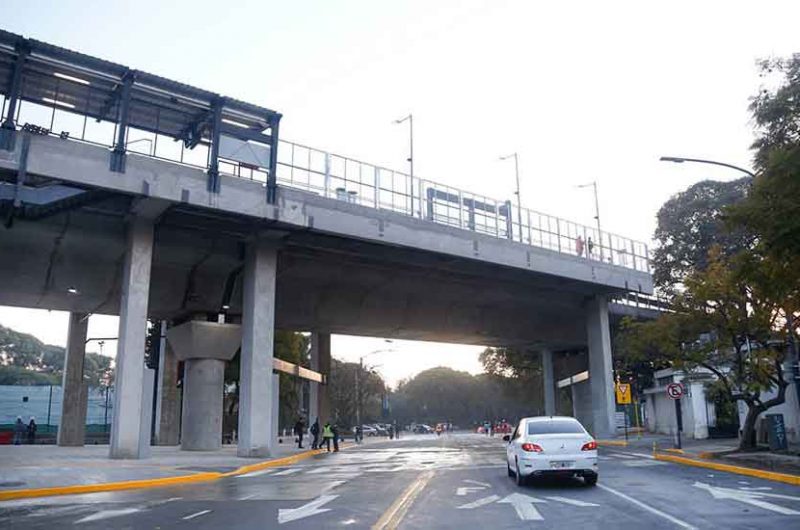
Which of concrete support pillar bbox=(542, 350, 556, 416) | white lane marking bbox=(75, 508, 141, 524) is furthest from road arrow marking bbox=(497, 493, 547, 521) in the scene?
concrete support pillar bbox=(542, 350, 556, 416)

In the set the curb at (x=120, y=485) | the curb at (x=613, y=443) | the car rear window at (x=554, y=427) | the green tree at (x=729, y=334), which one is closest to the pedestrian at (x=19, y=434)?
the curb at (x=120, y=485)

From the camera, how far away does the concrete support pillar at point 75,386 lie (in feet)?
132

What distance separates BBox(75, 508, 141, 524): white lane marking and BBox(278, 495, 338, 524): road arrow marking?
2.79 m

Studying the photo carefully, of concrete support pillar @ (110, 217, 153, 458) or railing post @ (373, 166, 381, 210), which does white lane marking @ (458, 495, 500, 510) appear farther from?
railing post @ (373, 166, 381, 210)

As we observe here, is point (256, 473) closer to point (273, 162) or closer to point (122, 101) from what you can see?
point (273, 162)

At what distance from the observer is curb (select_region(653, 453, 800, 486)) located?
16.8 metres

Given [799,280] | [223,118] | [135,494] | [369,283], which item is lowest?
[135,494]

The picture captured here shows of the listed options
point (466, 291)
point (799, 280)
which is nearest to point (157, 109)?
point (466, 291)

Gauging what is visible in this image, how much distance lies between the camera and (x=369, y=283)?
37.6 m

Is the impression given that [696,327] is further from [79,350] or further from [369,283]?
[79,350]

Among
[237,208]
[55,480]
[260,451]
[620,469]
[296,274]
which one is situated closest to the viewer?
[55,480]

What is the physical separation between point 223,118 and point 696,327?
2027 centimetres

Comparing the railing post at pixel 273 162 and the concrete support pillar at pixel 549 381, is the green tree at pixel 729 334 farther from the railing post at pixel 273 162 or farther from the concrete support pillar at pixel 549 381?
the concrete support pillar at pixel 549 381

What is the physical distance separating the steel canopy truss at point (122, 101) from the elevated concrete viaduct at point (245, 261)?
129mm
